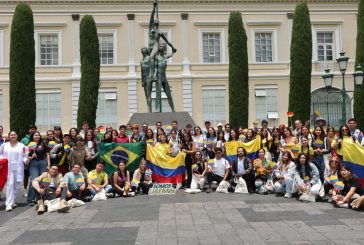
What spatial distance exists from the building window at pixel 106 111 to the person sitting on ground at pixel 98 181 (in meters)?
20.4

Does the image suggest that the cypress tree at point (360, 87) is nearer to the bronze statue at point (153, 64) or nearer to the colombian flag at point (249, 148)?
the bronze statue at point (153, 64)

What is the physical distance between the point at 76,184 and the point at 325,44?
89.9ft

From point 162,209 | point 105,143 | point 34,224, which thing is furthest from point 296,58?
point 34,224

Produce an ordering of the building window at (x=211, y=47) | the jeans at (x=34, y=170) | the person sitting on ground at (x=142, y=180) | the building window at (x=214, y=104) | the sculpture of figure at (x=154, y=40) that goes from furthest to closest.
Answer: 1. the building window at (x=211, y=47)
2. the building window at (x=214, y=104)
3. the sculpture of figure at (x=154, y=40)
4. the person sitting on ground at (x=142, y=180)
5. the jeans at (x=34, y=170)

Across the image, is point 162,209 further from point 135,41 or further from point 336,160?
point 135,41

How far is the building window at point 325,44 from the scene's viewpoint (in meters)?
33.0

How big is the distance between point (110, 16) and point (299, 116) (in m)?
15.4

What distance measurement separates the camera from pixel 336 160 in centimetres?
998

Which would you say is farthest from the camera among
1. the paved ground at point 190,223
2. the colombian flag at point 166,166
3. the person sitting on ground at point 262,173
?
the colombian flag at point 166,166

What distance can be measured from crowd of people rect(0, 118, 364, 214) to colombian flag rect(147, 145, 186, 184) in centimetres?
16

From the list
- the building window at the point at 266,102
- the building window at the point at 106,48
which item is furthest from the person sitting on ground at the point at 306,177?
the building window at the point at 106,48

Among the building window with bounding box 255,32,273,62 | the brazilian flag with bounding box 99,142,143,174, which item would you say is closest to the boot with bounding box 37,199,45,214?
the brazilian flag with bounding box 99,142,143,174

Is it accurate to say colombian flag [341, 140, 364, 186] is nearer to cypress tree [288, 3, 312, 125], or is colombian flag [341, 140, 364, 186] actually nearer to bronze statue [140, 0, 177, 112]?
bronze statue [140, 0, 177, 112]

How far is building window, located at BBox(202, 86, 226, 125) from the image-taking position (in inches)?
1252
